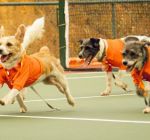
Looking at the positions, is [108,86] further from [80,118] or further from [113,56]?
[80,118]

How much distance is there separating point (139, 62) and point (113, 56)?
8.60 ft

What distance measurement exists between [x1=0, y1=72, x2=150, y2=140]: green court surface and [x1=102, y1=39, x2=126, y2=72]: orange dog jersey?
1.58ft

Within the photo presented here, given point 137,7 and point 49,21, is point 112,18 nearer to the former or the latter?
point 137,7

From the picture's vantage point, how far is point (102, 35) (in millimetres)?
20750

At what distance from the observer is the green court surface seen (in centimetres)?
879

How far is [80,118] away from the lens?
10.1 m

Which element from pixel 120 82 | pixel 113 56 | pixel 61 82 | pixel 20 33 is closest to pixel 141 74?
pixel 61 82

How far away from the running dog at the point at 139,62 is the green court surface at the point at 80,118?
342mm

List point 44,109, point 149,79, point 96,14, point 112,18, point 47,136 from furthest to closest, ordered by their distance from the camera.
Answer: point 96,14, point 112,18, point 44,109, point 149,79, point 47,136

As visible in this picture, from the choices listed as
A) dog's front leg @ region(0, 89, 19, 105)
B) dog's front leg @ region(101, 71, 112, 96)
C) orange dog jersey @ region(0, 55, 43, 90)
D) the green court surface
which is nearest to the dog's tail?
orange dog jersey @ region(0, 55, 43, 90)

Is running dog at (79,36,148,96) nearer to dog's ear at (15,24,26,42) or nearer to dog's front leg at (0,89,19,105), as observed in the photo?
dog's ear at (15,24,26,42)

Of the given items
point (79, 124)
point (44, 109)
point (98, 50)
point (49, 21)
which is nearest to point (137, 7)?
point (49, 21)

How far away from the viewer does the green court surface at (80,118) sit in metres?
8.79

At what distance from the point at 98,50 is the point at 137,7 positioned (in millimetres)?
7982
